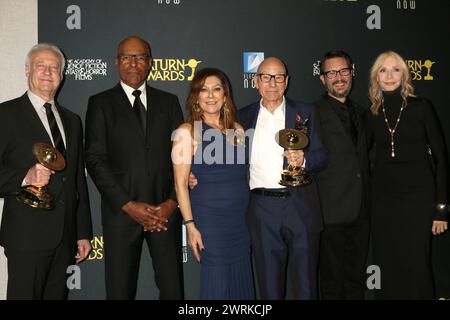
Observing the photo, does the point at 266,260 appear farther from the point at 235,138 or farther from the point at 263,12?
the point at 263,12

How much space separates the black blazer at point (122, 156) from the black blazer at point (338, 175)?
3.82ft

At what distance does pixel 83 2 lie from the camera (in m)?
3.81

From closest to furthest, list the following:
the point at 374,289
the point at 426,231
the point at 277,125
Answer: the point at 277,125, the point at 426,231, the point at 374,289

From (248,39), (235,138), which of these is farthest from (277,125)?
(248,39)

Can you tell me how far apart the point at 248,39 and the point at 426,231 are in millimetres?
2219

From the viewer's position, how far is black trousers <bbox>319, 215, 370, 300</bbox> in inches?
131

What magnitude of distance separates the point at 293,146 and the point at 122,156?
3.90ft

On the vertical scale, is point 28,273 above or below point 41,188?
below

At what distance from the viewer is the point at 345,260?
3408mm

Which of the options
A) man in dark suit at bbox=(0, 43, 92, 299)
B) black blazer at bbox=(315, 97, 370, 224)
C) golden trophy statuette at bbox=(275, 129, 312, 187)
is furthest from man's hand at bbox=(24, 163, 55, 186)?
black blazer at bbox=(315, 97, 370, 224)

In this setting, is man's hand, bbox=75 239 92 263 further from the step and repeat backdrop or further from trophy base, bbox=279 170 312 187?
trophy base, bbox=279 170 312 187

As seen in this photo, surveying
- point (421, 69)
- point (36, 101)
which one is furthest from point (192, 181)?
point (421, 69)

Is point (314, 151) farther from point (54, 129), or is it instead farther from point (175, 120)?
point (54, 129)
